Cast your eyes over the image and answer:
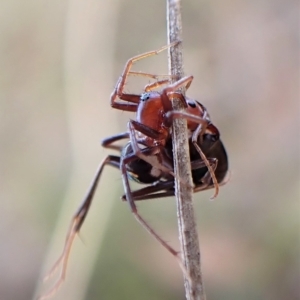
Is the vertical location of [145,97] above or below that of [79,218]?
above

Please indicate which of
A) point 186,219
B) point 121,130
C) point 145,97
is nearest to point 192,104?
point 145,97

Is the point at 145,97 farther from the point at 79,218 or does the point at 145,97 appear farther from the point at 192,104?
the point at 79,218

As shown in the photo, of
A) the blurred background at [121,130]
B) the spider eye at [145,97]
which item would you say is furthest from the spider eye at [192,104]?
the blurred background at [121,130]

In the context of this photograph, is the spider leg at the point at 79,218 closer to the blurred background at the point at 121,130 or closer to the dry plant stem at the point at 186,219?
the dry plant stem at the point at 186,219

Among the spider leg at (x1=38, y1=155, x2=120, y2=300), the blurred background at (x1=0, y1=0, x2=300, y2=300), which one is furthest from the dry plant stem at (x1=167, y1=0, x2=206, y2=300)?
the blurred background at (x1=0, y1=0, x2=300, y2=300)

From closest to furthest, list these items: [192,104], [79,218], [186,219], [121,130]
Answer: [186,219] → [192,104] → [79,218] → [121,130]

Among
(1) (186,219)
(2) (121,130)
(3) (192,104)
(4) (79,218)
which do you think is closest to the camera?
(1) (186,219)

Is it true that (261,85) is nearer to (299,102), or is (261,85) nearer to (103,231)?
(299,102)

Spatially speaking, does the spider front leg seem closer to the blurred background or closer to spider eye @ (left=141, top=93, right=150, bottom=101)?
spider eye @ (left=141, top=93, right=150, bottom=101)
